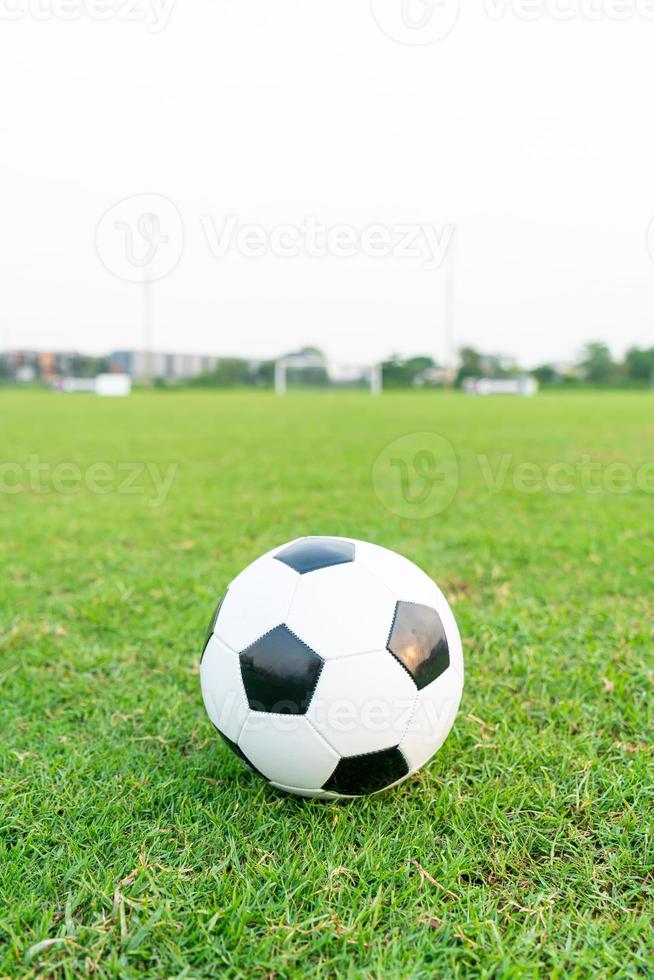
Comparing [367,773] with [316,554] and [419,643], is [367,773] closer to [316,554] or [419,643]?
[419,643]

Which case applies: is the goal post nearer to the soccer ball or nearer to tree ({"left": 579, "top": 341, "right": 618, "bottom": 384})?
tree ({"left": 579, "top": 341, "right": 618, "bottom": 384})

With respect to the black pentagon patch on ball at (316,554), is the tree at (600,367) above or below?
above

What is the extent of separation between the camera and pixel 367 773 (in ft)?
5.73

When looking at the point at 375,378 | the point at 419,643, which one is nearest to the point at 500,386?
the point at 375,378

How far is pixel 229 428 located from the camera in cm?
1333

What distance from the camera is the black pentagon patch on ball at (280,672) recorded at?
5.58 feet

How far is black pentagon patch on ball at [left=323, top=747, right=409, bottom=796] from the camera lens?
1.72m

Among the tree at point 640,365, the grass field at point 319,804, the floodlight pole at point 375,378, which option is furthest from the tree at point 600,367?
the grass field at point 319,804

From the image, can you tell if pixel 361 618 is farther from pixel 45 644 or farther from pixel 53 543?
pixel 53 543

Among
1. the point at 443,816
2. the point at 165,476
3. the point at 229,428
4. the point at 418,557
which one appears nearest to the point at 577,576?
the point at 418,557

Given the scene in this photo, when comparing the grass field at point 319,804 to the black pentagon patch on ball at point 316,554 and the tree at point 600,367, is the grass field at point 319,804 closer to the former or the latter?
the black pentagon patch on ball at point 316,554

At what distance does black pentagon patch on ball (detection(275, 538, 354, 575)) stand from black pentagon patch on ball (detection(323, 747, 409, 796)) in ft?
1.70

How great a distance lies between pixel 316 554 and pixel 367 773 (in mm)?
612

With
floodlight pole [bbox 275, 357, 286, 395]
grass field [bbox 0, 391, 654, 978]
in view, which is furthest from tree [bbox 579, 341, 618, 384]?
grass field [bbox 0, 391, 654, 978]
